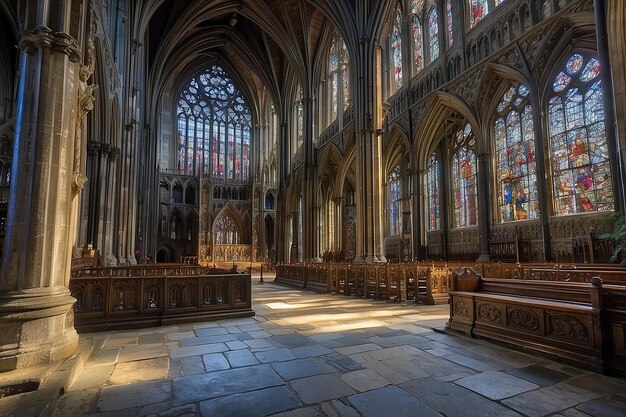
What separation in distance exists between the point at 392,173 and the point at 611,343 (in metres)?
21.5

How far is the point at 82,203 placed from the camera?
1119 cm

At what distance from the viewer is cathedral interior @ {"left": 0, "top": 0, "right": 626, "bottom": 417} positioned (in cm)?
337

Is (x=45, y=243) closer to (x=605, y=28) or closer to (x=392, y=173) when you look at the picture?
(x=605, y=28)

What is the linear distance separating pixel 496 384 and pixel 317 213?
22.2m

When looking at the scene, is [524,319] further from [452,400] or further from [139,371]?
[139,371]

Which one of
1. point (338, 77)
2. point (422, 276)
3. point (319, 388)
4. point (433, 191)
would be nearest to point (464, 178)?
point (433, 191)

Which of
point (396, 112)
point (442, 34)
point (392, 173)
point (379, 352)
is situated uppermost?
point (442, 34)

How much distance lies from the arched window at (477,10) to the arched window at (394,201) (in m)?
9.72

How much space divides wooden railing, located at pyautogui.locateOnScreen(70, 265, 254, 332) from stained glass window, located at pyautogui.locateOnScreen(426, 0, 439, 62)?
50.5 ft

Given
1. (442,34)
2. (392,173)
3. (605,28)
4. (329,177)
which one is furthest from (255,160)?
(605,28)

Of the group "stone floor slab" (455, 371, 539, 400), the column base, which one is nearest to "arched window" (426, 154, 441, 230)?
"stone floor slab" (455, 371, 539, 400)

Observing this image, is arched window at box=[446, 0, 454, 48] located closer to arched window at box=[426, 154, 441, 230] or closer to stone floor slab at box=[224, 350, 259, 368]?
arched window at box=[426, 154, 441, 230]

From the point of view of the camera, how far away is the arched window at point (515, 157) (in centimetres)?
1420

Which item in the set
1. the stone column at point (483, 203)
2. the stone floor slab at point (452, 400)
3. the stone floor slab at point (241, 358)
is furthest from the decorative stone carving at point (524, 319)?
the stone column at point (483, 203)
